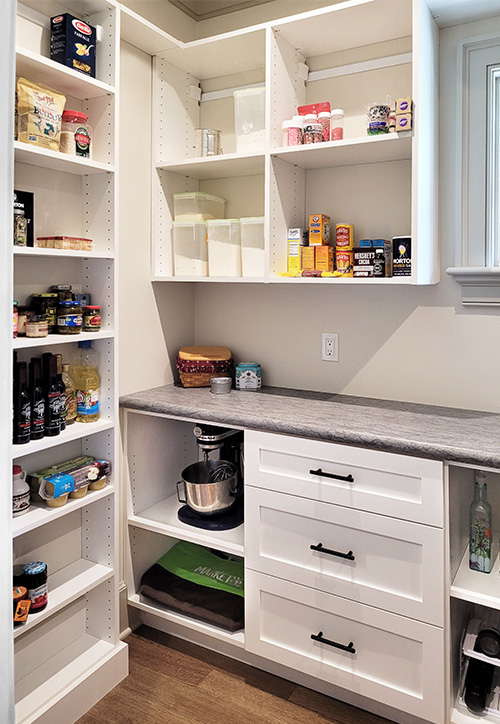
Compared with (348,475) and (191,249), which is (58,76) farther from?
(348,475)

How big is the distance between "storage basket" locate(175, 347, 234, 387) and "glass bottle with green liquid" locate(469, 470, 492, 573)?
1.13 meters

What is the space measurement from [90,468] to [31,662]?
0.69 m

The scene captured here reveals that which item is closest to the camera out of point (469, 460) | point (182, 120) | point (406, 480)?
point (469, 460)

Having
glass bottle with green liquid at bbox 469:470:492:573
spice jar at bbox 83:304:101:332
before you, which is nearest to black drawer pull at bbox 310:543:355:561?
glass bottle with green liquid at bbox 469:470:492:573

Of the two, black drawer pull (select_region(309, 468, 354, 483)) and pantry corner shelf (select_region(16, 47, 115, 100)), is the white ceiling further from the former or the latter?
black drawer pull (select_region(309, 468, 354, 483))

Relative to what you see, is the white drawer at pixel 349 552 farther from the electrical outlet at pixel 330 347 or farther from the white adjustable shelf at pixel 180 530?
the electrical outlet at pixel 330 347

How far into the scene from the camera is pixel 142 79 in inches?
88.2

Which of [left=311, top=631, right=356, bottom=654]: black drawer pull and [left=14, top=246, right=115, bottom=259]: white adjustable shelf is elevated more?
[left=14, top=246, right=115, bottom=259]: white adjustable shelf

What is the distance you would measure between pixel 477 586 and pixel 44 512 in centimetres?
133

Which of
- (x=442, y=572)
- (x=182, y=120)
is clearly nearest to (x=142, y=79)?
(x=182, y=120)

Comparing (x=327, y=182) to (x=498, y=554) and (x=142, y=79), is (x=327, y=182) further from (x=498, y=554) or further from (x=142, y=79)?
(x=498, y=554)

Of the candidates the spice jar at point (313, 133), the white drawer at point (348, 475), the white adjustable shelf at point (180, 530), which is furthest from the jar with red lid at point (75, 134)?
the white adjustable shelf at point (180, 530)

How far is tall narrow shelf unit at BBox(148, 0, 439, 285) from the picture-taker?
1.83 meters

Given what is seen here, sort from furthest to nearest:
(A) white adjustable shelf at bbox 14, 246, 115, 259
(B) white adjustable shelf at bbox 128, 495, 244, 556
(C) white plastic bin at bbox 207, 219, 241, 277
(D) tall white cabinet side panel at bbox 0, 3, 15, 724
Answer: (C) white plastic bin at bbox 207, 219, 241, 277, (B) white adjustable shelf at bbox 128, 495, 244, 556, (A) white adjustable shelf at bbox 14, 246, 115, 259, (D) tall white cabinet side panel at bbox 0, 3, 15, 724
